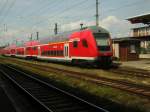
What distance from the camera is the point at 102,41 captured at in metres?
24.6

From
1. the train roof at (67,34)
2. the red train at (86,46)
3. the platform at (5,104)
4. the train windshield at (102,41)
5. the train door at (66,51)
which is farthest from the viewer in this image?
the train door at (66,51)

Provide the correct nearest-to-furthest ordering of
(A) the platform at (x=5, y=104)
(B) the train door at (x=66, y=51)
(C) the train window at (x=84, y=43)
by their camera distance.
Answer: (A) the platform at (x=5, y=104)
(C) the train window at (x=84, y=43)
(B) the train door at (x=66, y=51)

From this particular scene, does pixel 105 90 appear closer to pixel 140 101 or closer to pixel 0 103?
pixel 140 101

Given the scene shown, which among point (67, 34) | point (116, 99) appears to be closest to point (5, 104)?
point (116, 99)

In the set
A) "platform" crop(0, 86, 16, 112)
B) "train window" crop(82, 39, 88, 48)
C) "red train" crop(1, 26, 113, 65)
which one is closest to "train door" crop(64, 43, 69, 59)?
"red train" crop(1, 26, 113, 65)

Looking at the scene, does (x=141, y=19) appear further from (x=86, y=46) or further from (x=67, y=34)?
(x=67, y=34)

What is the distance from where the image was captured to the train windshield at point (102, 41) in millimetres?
24263

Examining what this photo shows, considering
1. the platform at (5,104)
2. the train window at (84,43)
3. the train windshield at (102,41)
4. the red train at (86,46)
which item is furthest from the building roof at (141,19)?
the platform at (5,104)

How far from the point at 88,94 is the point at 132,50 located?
85.6 ft

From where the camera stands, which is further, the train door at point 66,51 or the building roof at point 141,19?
the train door at point 66,51

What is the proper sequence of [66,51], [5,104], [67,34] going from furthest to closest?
[67,34] → [66,51] → [5,104]

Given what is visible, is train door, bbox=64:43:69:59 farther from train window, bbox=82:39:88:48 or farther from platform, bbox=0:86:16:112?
platform, bbox=0:86:16:112

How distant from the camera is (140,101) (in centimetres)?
1076

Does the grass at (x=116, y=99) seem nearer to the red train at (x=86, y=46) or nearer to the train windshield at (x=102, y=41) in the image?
the red train at (x=86, y=46)
